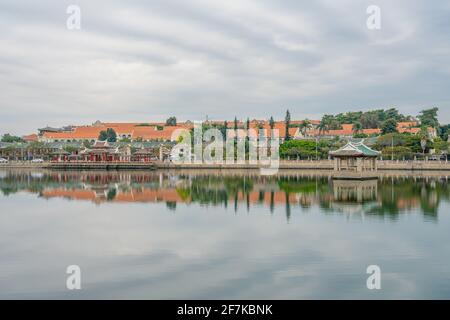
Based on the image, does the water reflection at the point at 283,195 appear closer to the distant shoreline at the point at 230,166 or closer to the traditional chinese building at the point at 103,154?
the distant shoreline at the point at 230,166

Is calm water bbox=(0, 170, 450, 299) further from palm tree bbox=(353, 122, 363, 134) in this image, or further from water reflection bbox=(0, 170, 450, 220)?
palm tree bbox=(353, 122, 363, 134)

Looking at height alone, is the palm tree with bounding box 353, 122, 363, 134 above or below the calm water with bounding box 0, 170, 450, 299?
above

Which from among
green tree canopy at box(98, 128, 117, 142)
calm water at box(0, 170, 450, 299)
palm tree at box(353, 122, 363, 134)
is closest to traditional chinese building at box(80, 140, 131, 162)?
green tree canopy at box(98, 128, 117, 142)

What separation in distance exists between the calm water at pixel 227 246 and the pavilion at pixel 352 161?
1249 cm

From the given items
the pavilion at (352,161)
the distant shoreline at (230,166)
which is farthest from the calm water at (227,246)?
the distant shoreline at (230,166)

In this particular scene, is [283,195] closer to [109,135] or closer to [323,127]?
[323,127]

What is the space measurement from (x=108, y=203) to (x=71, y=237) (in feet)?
27.9

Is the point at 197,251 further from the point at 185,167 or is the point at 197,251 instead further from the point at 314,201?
the point at 185,167

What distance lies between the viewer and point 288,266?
463 inches

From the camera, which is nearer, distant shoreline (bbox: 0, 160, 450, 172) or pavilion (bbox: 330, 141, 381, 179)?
pavilion (bbox: 330, 141, 381, 179)

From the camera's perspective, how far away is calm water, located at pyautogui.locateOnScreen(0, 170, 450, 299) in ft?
33.8

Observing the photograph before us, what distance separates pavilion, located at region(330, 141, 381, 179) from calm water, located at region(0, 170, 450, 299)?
1249 cm

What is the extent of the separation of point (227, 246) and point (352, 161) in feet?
87.2
